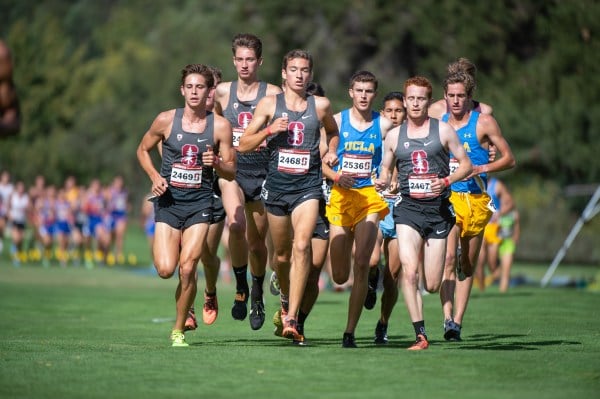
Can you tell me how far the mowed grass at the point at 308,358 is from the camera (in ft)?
32.7

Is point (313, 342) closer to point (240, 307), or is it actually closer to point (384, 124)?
point (240, 307)

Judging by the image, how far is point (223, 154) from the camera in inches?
515

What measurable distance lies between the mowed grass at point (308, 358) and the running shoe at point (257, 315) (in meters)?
0.25

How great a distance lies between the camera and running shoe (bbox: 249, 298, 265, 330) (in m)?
14.1

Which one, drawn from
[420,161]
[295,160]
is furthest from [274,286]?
[420,161]

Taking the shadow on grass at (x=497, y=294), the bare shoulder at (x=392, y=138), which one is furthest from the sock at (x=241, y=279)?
the shadow on grass at (x=497, y=294)

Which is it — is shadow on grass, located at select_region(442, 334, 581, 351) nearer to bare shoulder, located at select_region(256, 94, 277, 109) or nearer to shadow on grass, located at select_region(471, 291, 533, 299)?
bare shoulder, located at select_region(256, 94, 277, 109)

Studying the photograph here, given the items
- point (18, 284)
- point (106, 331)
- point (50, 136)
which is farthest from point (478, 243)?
point (50, 136)

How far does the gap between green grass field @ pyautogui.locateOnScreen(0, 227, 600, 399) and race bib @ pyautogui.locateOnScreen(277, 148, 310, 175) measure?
186 cm

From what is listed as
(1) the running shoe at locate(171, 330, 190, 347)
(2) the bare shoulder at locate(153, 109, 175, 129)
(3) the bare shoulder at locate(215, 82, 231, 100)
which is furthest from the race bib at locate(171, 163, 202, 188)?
(3) the bare shoulder at locate(215, 82, 231, 100)

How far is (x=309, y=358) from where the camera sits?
11695mm

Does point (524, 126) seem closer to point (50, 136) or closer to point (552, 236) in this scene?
point (552, 236)

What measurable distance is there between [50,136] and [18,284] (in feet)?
200

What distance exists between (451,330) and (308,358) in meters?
2.68
